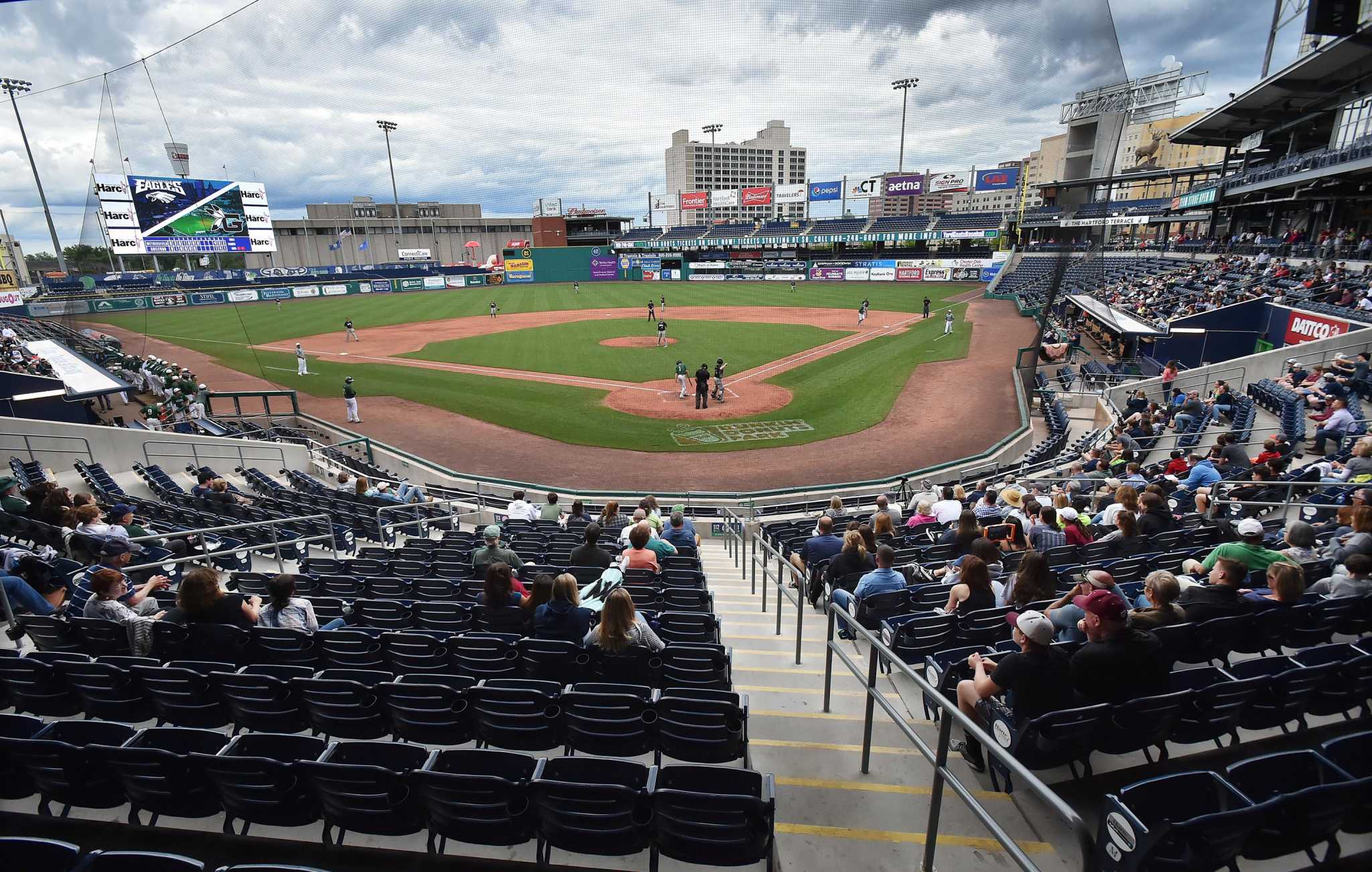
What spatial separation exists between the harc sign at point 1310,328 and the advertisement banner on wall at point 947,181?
207 feet

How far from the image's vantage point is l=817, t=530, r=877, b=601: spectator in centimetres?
696

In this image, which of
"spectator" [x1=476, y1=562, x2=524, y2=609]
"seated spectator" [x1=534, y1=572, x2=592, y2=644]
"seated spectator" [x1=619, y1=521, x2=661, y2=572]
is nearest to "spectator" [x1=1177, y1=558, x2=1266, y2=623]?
"seated spectator" [x1=534, y1=572, x2=592, y2=644]

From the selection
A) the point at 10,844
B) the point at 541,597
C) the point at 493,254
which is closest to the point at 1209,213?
the point at 541,597

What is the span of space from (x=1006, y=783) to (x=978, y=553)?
2.88 m

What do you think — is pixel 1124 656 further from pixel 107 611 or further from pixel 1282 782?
pixel 107 611

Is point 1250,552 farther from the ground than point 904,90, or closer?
closer

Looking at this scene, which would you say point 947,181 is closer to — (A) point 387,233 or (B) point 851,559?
(A) point 387,233

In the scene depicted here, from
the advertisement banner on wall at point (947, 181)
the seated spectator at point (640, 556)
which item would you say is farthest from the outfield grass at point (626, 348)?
the advertisement banner on wall at point (947, 181)

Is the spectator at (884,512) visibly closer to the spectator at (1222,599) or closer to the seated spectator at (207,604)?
the spectator at (1222,599)

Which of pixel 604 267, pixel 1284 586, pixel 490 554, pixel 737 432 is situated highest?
pixel 604 267

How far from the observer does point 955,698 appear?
4.59 metres

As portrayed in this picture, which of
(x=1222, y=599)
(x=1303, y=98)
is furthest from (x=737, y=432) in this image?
(x=1303, y=98)

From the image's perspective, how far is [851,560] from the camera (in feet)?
22.9

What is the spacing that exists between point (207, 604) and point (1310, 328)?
28.4 metres
